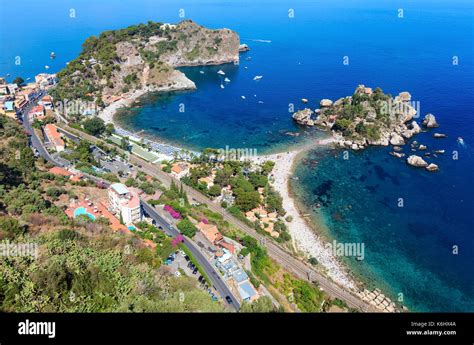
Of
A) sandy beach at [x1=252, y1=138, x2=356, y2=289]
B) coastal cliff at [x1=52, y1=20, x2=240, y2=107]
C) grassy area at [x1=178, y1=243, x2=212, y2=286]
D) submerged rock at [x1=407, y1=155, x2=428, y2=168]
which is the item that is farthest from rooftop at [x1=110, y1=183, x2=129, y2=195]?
submerged rock at [x1=407, y1=155, x2=428, y2=168]

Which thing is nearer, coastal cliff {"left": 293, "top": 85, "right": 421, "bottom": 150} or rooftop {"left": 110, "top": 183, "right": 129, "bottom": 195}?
rooftop {"left": 110, "top": 183, "right": 129, "bottom": 195}

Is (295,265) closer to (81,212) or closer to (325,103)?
Answer: (81,212)

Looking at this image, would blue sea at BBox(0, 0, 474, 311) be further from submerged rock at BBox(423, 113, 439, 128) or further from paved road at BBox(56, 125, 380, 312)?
paved road at BBox(56, 125, 380, 312)

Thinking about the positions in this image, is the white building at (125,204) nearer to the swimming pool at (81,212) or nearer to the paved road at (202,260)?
the paved road at (202,260)

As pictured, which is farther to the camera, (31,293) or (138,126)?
(138,126)

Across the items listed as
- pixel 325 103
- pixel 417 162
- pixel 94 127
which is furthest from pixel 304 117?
pixel 94 127
